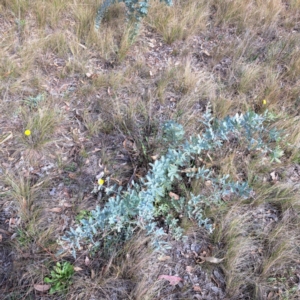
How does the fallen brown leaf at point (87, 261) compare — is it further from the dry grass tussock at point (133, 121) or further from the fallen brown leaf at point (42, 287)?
the fallen brown leaf at point (42, 287)

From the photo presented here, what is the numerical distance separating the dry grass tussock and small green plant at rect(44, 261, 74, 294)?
0.14 feet

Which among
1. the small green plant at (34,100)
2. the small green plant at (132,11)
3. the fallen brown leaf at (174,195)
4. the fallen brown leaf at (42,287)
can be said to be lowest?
the fallen brown leaf at (42,287)

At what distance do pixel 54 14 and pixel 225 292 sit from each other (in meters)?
3.36

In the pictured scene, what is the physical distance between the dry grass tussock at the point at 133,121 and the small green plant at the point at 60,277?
44 mm

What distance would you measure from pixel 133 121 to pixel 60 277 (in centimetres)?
144

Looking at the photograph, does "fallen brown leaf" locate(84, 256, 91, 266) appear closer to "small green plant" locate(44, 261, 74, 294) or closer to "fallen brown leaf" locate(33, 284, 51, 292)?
"small green plant" locate(44, 261, 74, 294)

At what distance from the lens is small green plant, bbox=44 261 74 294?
1920mm

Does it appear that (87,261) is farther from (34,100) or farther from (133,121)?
(34,100)

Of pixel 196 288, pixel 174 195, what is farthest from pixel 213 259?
pixel 174 195

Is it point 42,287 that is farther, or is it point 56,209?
point 56,209

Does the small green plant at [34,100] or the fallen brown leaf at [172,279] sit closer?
the fallen brown leaf at [172,279]

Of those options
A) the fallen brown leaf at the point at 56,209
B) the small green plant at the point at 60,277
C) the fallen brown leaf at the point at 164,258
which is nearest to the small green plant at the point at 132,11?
the fallen brown leaf at the point at 56,209

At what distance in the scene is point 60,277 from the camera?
1.95 metres

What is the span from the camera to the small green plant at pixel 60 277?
1920 mm
